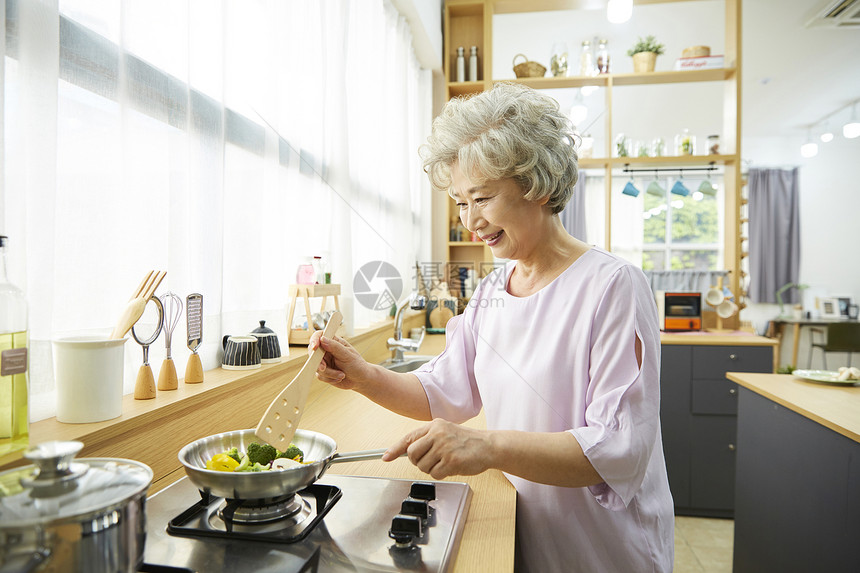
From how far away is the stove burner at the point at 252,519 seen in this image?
68 centimetres

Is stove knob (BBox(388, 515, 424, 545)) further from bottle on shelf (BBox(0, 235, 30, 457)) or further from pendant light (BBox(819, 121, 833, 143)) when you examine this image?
pendant light (BBox(819, 121, 833, 143))

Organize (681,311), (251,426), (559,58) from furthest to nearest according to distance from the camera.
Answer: (559,58), (681,311), (251,426)

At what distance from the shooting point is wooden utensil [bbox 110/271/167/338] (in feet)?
2.84

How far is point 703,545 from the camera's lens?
8.66 ft

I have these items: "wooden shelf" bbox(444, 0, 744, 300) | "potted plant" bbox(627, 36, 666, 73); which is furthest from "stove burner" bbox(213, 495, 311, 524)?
"potted plant" bbox(627, 36, 666, 73)

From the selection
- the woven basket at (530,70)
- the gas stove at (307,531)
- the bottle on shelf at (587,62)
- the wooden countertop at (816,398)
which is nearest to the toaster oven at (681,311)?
the wooden countertop at (816,398)

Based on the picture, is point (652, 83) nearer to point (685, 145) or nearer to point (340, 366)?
point (685, 145)

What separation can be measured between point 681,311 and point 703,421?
68 cm

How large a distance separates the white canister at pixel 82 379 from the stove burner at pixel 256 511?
0.23 m

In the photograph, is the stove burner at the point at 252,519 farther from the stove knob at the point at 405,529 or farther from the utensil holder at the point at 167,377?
the utensil holder at the point at 167,377

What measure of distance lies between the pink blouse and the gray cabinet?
226cm

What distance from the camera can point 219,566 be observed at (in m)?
0.62

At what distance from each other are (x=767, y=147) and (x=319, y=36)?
25.2ft

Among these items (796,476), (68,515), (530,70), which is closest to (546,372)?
(68,515)
